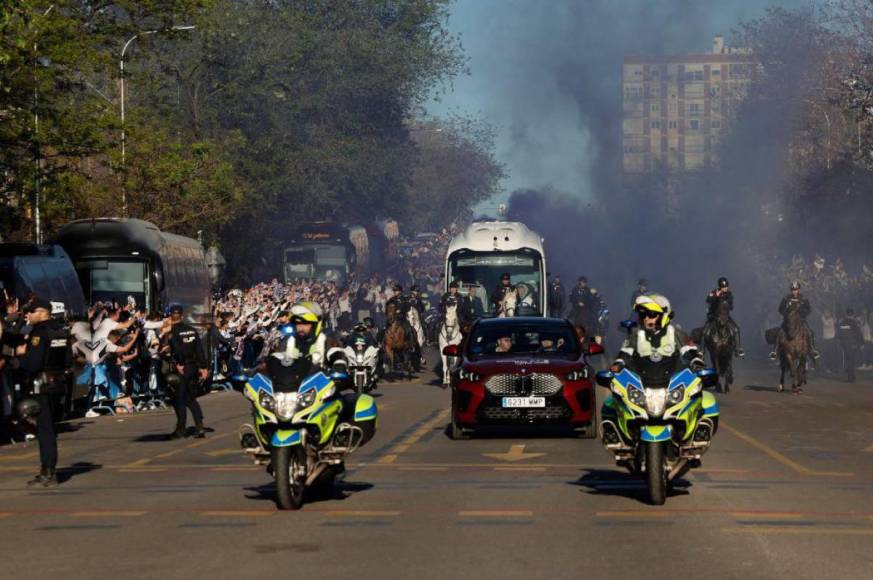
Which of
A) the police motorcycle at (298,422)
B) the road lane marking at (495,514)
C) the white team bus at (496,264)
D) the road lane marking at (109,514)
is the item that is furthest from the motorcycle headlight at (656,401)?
the white team bus at (496,264)

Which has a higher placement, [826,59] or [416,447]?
[826,59]

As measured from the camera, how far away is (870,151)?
60.8m

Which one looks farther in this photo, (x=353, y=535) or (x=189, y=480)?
(x=189, y=480)

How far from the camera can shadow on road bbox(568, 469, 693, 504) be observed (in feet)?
53.8

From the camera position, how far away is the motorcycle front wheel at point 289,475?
14875 mm

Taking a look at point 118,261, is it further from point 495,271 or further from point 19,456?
point 19,456

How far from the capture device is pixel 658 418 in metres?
15.5

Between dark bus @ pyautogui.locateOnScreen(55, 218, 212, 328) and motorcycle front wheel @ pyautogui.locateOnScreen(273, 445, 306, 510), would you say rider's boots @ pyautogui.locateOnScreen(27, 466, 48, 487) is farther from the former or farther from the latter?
dark bus @ pyautogui.locateOnScreen(55, 218, 212, 328)

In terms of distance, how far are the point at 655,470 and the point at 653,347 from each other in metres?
1.16

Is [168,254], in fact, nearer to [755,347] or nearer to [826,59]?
[755,347]

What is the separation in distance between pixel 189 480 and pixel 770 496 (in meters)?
5.56

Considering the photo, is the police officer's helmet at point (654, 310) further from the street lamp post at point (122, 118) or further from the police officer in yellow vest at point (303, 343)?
the street lamp post at point (122, 118)

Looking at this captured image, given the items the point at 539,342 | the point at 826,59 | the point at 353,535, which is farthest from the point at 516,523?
the point at 826,59

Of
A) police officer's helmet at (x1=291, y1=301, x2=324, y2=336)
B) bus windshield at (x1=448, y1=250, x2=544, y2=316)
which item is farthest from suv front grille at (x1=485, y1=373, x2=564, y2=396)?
bus windshield at (x1=448, y1=250, x2=544, y2=316)
